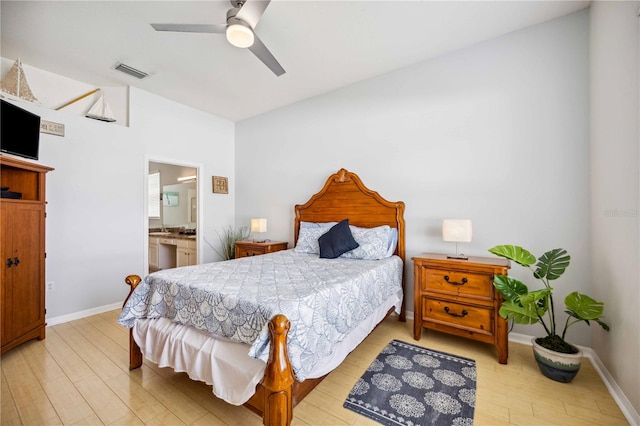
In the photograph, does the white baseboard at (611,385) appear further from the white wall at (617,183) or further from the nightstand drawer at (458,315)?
the nightstand drawer at (458,315)

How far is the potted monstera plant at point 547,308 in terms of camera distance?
1.80 metres

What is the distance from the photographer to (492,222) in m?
2.64

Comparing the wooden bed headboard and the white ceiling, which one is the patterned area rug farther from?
the white ceiling

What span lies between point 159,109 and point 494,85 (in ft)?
14.2

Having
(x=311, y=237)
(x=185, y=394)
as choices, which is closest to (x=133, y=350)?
(x=185, y=394)

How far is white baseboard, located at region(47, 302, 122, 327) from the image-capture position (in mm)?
2936

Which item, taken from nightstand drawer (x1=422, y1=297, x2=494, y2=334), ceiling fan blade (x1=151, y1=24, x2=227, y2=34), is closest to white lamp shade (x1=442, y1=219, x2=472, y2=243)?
nightstand drawer (x1=422, y1=297, x2=494, y2=334)

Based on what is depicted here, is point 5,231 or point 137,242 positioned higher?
point 5,231

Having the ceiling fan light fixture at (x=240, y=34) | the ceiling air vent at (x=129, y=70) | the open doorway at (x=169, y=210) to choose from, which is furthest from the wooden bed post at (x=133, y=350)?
the open doorway at (x=169, y=210)

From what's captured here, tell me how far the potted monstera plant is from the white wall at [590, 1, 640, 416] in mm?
173

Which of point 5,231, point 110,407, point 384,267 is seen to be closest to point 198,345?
point 110,407

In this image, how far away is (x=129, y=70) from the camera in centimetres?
314

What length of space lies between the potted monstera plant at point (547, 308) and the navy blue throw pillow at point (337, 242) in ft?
4.46

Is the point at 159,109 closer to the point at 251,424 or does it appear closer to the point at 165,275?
the point at 165,275
